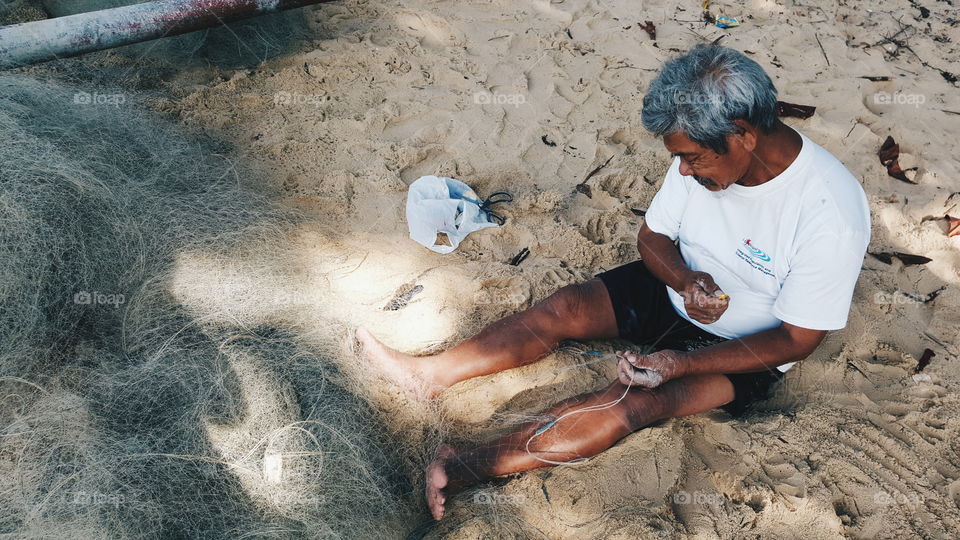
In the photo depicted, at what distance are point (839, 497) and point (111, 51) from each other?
15.6 feet

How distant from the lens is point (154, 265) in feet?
9.41

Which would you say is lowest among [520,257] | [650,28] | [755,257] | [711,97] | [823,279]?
[520,257]

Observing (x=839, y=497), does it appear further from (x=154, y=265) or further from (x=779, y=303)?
(x=154, y=265)

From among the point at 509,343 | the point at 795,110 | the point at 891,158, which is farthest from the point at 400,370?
the point at 891,158

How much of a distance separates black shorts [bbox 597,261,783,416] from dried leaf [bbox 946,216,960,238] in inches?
63.1

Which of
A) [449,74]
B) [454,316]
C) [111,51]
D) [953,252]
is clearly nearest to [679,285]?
[454,316]

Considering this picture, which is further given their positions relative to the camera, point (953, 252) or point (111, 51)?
point (111, 51)

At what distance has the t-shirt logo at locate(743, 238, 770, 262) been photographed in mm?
2250

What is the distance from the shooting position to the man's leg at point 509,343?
264cm

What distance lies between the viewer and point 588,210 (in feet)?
11.6

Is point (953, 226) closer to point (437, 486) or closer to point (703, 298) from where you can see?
point (703, 298)

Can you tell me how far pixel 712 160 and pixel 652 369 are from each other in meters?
0.76

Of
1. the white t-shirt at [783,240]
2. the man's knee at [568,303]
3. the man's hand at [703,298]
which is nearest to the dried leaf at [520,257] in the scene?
the man's knee at [568,303]

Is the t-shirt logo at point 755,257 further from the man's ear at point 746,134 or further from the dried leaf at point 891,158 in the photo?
the dried leaf at point 891,158
